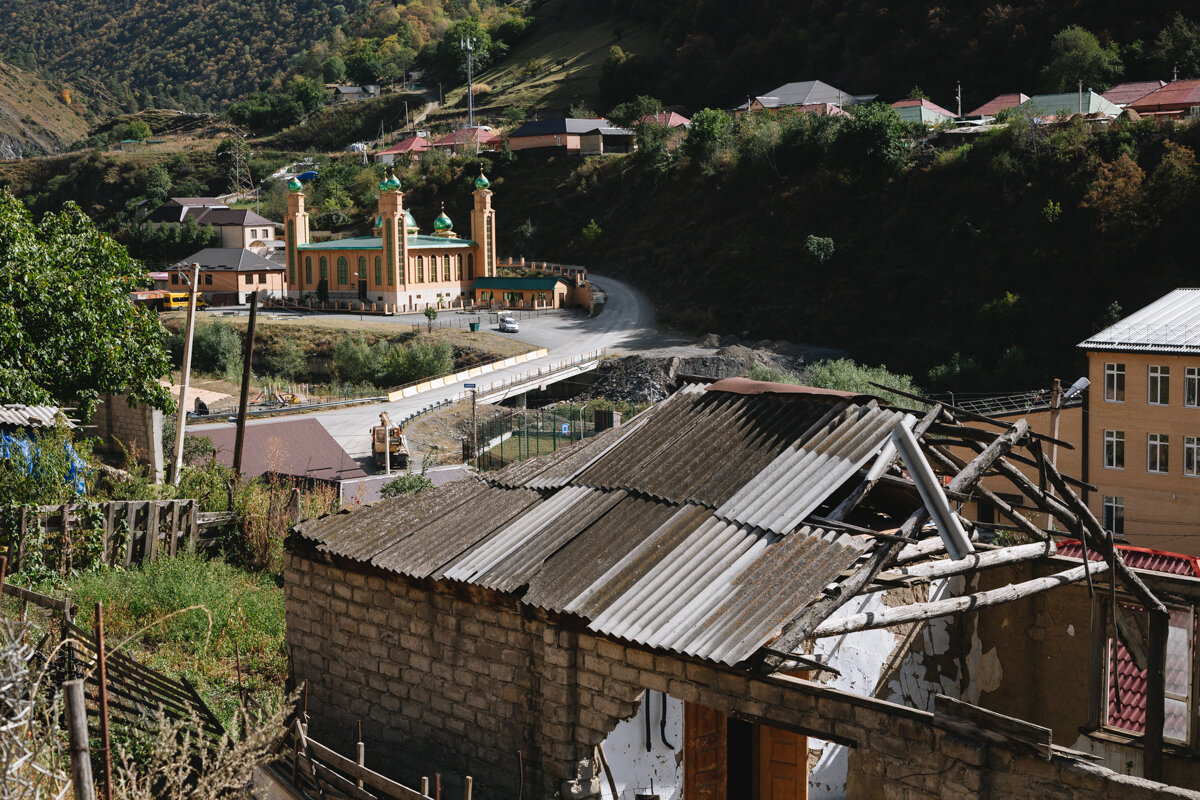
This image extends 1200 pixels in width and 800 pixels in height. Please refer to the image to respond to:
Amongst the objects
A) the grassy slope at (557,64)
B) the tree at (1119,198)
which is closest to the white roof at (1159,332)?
the tree at (1119,198)

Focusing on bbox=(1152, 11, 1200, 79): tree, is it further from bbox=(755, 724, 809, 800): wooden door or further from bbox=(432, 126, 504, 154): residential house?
bbox=(755, 724, 809, 800): wooden door

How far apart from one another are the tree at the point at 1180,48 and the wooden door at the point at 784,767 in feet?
205

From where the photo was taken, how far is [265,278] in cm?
6588

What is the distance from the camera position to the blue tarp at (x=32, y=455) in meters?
15.0

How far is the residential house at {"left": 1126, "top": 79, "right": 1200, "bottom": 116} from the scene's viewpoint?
53.6 meters

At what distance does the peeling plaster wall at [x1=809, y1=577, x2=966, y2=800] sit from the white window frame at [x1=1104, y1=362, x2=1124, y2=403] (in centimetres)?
1685

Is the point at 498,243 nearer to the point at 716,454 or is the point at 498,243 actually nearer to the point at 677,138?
the point at 677,138

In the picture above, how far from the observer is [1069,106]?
189 feet

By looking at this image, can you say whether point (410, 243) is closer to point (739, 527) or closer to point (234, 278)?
point (234, 278)

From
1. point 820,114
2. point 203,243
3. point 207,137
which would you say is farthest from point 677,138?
point 207,137

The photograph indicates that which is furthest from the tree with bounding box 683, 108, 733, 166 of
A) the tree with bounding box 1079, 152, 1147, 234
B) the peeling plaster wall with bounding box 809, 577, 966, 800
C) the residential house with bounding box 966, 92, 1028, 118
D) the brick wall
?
the brick wall

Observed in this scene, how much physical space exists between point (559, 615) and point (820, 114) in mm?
64315

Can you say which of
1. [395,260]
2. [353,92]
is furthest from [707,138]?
[353,92]

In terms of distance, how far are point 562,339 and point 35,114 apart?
454 feet
